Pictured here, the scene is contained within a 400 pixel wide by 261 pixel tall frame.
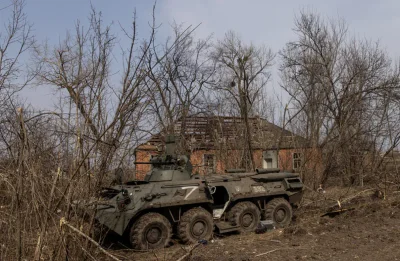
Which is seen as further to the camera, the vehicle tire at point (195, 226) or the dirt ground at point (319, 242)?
the vehicle tire at point (195, 226)

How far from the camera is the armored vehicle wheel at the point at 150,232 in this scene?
8211 millimetres

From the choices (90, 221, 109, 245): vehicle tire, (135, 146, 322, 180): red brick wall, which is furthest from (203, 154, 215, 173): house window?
(90, 221, 109, 245): vehicle tire

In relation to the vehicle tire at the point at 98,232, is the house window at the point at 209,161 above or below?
above

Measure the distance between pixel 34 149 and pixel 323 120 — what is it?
1682 centimetres

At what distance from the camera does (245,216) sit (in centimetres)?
993

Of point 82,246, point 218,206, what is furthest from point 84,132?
point 218,206

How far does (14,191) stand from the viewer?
4230 mm

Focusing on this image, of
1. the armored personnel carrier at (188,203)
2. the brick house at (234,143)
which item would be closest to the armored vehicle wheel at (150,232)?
the armored personnel carrier at (188,203)

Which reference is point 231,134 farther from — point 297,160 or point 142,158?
point 142,158

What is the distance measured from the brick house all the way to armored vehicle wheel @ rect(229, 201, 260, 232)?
636 cm

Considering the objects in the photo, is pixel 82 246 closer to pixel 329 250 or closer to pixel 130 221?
pixel 130 221

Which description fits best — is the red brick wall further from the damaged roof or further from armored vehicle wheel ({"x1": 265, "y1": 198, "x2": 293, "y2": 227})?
armored vehicle wheel ({"x1": 265, "y1": 198, "x2": 293, "y2": 227})

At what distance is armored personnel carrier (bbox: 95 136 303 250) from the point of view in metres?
8.36

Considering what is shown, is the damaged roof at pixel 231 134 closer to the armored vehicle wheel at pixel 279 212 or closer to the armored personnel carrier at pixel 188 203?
the armored personnel carrier at pixel 188 203
